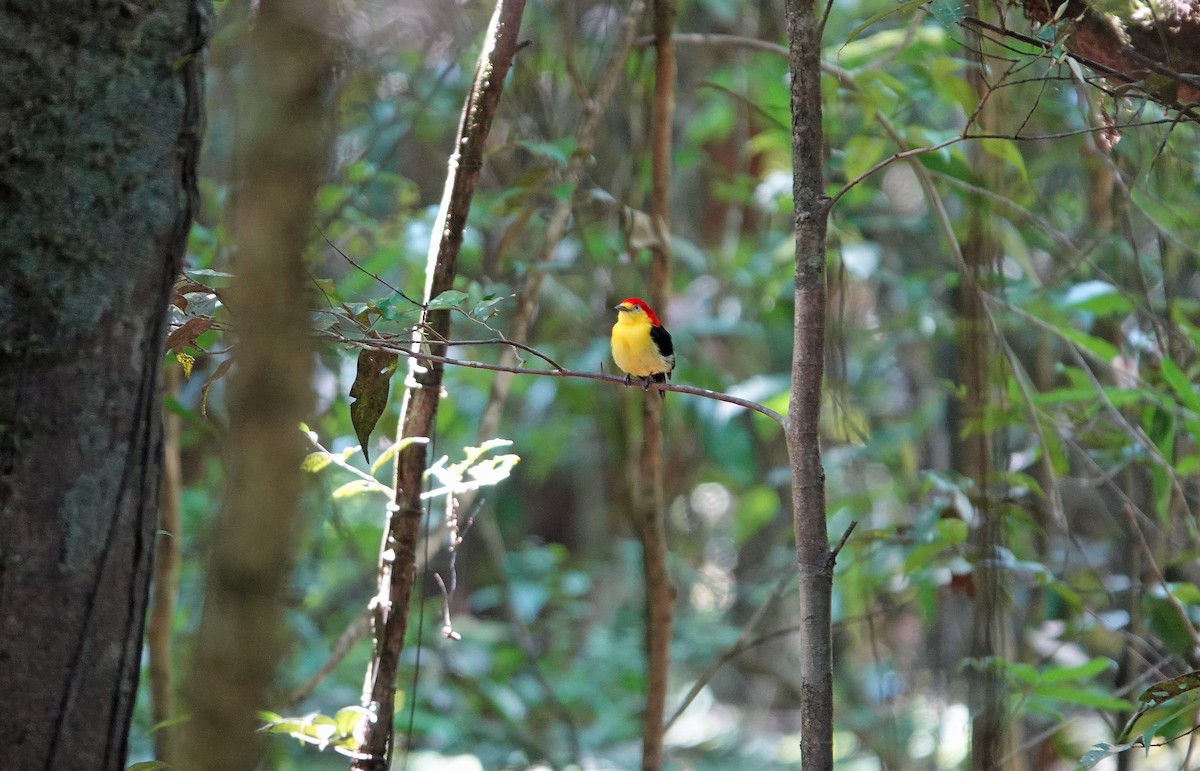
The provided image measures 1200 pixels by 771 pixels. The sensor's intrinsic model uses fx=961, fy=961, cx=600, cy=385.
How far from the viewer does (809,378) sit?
5.54 feet

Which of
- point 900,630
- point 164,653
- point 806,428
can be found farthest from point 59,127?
point 900,630

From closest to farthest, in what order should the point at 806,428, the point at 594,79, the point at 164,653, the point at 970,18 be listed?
the point at 806,428 < the point at 970,18 < the point at 164,653 < the point at 594,79

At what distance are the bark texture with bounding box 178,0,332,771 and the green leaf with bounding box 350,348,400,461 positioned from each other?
3.00 feet

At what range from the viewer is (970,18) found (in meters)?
1.93

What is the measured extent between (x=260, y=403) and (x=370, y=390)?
93 cm

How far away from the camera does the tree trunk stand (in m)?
1.25

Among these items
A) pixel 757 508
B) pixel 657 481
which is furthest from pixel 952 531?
pixel 757 508

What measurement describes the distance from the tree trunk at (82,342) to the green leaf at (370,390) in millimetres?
532

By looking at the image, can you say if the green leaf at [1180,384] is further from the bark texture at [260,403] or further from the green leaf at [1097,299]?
the bark texture at [260,403]

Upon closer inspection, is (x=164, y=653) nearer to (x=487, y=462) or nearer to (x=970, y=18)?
(x=487, y=462)

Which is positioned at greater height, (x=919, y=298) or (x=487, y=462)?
(x=919, y=298)

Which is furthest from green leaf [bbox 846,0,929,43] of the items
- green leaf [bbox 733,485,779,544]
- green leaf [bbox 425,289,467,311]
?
green leaf [bbox 733,485,779,544]

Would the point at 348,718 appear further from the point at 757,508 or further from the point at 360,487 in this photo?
the point at 757,508

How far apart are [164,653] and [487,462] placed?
7.05 ft
